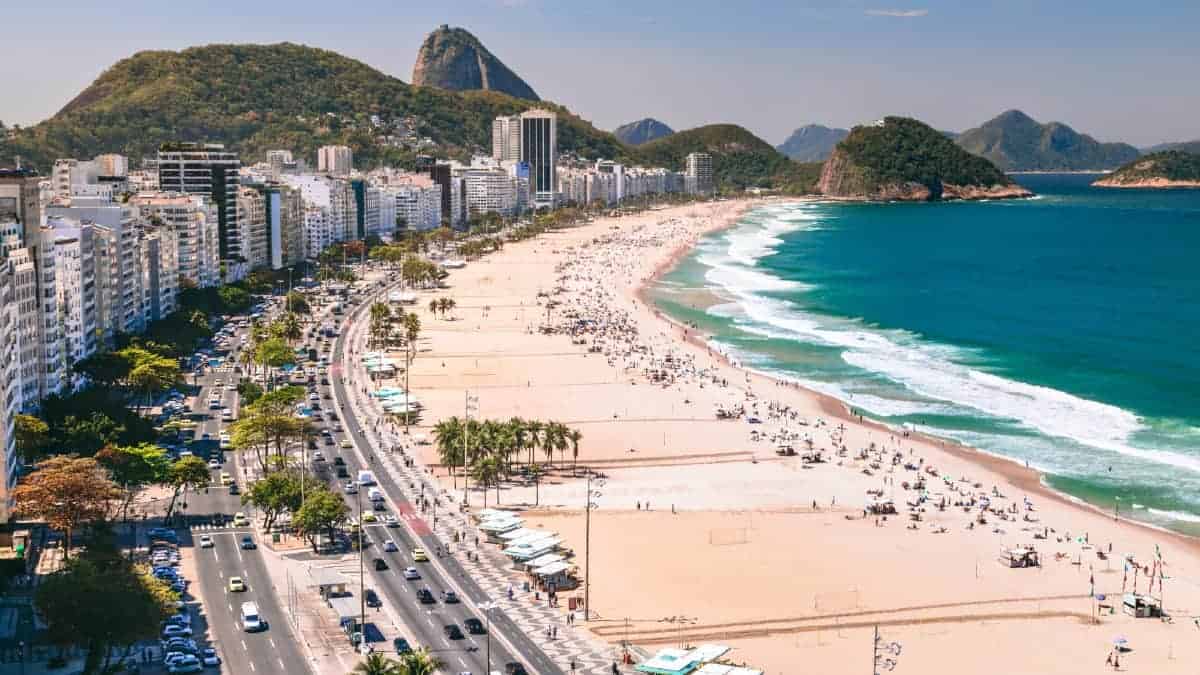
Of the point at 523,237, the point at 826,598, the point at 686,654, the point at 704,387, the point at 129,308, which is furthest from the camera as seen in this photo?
the point at 523,237

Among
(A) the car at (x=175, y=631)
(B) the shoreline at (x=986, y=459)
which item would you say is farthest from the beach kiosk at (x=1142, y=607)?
(A) the car at (x=175, y=631)

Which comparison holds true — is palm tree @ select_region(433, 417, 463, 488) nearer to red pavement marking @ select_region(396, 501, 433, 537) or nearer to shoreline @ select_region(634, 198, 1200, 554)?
red pavement marking @ select_region(396, 501, 433, 537)

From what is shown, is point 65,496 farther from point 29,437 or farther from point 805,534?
point 805,534

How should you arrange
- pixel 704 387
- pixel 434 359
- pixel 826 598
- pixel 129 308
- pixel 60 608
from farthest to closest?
pixel 434 359 < pixel 129 308 < pixel 704 387 < pixel 826 598 < pixel 60 608

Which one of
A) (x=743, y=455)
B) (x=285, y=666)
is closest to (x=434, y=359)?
(x=743, y=455)

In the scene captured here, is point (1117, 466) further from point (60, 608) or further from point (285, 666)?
point (60, 608)

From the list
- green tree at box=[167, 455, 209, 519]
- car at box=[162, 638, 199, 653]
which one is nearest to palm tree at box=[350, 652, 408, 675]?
car at box=[162, 638, 199, 653]

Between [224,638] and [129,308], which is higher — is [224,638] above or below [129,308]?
below
